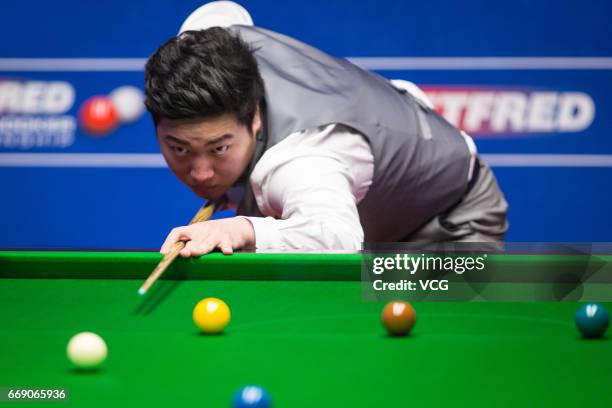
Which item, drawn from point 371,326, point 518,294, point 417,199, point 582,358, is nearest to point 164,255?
point 371,326

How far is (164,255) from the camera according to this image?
6.77ft

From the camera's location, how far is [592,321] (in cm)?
157

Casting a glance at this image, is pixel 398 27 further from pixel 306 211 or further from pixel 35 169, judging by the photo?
pixel 306 211

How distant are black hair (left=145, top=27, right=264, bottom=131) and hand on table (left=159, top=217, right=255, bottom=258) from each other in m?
0.41

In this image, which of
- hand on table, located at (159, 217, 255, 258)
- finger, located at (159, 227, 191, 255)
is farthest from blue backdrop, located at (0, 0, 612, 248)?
finger, located at (159, 227, 191, 255)

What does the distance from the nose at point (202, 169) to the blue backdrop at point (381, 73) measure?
6.75ft

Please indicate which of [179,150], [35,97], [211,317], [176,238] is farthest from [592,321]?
[35,97]

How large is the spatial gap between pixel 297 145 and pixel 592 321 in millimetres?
1198

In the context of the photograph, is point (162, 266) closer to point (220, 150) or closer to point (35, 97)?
point (220, 150)

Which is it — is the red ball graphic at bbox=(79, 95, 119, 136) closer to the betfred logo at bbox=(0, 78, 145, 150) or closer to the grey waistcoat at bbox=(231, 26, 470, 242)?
the betfred logo at bbox=(0, 78, 145, 150)

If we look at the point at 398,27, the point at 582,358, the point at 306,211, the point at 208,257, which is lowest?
the point at 582,358

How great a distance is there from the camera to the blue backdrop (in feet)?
14.9

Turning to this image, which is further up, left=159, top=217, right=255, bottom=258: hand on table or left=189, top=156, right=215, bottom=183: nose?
left=189, top=156, right=215, bottom=183: nose

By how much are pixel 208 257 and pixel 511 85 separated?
2842mm
